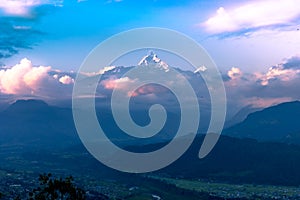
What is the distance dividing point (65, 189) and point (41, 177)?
3698mm

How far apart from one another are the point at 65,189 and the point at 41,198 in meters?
→ 3.63

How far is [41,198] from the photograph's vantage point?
6175 centimetres

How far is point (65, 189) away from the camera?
63.9m

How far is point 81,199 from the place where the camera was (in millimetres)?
63156

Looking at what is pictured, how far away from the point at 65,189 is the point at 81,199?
273cm

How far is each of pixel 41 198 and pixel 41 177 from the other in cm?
287

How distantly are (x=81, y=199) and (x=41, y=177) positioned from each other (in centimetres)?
618
